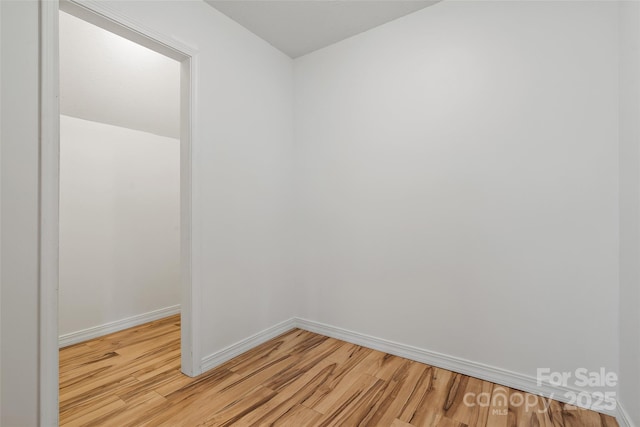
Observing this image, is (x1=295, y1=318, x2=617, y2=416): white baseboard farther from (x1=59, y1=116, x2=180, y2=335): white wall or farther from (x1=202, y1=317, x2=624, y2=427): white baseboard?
(x1=59, y1=116, x2=180, y2=335): white wall

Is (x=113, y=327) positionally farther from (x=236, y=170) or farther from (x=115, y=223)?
A: (x=236, y=170)

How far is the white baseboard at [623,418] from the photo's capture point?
4.70 feet

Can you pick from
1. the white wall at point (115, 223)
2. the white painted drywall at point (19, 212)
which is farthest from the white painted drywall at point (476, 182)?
the white painted drywall at point (19, 212)

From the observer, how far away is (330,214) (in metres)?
2.65

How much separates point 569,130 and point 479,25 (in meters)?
0.88

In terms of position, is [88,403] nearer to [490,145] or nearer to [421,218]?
[421,218]

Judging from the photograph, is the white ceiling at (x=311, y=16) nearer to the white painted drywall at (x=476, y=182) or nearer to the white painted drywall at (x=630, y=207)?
the white painted drywall at (x=476, y=182)

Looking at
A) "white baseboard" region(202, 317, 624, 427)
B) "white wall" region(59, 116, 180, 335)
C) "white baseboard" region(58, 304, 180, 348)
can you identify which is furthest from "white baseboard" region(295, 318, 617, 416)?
"white wall" region(59, 116, 180, 335)

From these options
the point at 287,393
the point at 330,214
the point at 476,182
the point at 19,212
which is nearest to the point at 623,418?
the point at 476,182

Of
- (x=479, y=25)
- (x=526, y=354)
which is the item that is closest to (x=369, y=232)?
(x=526, y=354)

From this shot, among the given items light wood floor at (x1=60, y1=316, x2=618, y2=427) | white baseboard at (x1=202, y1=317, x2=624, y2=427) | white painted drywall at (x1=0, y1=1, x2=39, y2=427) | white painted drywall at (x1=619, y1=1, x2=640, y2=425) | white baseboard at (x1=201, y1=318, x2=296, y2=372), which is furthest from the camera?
white baseboard at (x1=201, y1=318, x2=296, y2=372)

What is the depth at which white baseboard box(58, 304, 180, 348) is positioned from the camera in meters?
2.51

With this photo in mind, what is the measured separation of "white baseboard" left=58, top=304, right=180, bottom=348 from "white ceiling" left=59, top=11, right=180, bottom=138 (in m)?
1.85

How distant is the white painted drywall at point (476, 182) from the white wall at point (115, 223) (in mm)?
1727
